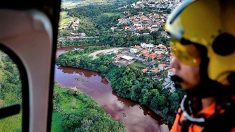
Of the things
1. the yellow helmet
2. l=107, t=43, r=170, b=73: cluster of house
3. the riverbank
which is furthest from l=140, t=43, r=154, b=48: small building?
the yellow helmet

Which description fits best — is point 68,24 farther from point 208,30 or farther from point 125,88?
point 208,30

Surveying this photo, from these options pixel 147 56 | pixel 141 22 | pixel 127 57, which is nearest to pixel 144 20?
pixel 141 22

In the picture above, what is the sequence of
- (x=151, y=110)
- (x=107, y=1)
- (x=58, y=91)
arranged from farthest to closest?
(x=107, y=1) → (x=58, y=91) → (x=151, y=110)

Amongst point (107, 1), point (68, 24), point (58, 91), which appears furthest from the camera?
point (107, 1)

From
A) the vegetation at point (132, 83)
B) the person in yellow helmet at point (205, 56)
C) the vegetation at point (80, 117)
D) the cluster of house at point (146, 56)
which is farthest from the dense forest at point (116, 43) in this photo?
the person in yellow helmet at point (205, 56)

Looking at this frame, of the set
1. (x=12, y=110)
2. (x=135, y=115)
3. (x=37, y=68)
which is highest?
(x=37, y=68)

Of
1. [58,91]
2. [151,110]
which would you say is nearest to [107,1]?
[58,91]
